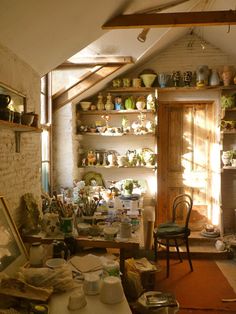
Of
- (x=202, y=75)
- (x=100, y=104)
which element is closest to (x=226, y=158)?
(x=202, y=75)

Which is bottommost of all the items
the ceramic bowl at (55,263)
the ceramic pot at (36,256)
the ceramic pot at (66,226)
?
the ceramic bowl at (55,263)

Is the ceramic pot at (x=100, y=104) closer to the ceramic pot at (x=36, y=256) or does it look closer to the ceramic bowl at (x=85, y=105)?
the ceramic bowl at (x=85, y=105)

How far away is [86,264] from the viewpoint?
2.29 m

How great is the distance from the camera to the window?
4.50 metres

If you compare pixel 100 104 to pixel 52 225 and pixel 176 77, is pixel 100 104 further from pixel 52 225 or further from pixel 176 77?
pixel 52 225

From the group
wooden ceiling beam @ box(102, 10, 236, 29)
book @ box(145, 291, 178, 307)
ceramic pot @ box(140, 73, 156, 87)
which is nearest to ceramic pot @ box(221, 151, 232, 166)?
ceramic pot @ box(140, 73, 156, 87)

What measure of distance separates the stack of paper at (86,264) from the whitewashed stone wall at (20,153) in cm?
66

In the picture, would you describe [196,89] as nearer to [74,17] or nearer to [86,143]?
[86,143]

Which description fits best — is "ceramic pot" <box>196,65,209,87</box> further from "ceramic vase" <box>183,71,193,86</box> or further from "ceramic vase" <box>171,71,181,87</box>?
"ceramic vase" <box>171,71,181,87</box>

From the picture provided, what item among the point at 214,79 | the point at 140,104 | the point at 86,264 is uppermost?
the point at 214,79

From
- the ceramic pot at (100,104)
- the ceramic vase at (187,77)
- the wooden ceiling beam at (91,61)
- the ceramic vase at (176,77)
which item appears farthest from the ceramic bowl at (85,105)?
the ceramic vase at (187,77)

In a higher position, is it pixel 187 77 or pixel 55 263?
pixel 187 77

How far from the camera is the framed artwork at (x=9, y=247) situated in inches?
79.4

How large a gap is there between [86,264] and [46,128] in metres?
2.70
